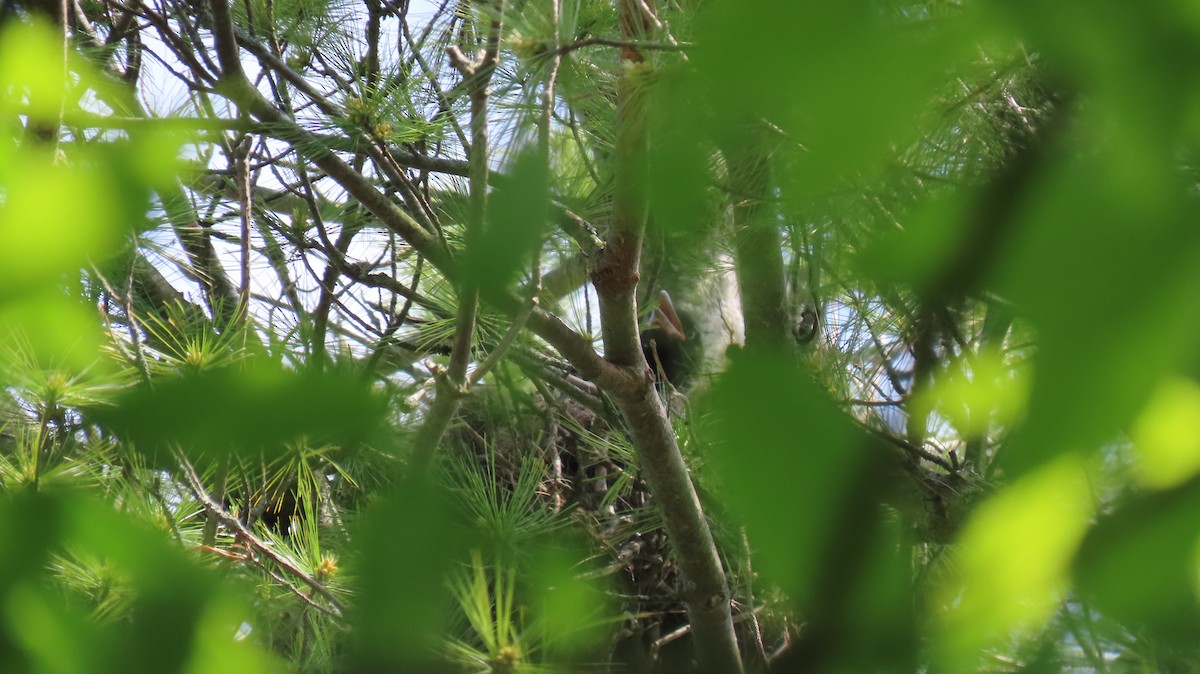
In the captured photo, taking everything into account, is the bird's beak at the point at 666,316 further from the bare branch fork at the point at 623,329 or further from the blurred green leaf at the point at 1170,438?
the blurred green leaf at the point at 1170,438

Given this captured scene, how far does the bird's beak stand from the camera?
1.04m

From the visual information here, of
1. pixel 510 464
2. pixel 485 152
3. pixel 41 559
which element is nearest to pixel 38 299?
pixel 41 559

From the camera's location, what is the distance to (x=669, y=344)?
1.49 meters

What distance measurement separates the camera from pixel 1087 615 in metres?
0.06

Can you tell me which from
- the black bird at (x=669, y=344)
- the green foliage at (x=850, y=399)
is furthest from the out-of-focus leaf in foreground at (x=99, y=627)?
the black bird at (x=669, y=344)

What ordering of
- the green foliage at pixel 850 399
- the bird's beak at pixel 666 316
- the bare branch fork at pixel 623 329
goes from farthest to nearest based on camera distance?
the bird's beak at pixel 666 316 < the bare branch fork at pixel 623 329 < the green foliage at pixel 850 399

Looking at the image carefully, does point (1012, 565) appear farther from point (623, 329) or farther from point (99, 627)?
point (623, 329)

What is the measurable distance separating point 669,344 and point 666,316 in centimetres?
42

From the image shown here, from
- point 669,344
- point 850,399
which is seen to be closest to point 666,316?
point 669,344

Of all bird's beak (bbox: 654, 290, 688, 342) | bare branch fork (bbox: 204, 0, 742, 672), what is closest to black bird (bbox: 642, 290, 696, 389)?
bird's beak (bbox: 654, 290, 688, 342)

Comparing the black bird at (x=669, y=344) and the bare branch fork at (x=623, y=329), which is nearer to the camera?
the bare branch fork at (x=623, y=329)

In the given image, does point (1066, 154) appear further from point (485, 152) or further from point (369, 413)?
point (485, 152)

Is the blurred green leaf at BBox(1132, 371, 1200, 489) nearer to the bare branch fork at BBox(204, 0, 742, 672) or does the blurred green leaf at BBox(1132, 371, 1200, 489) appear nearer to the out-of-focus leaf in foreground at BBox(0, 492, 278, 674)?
the out-of-focus leaf in foreground at BBox(0, 492, 278, 674)

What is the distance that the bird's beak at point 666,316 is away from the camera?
104 centimetres
